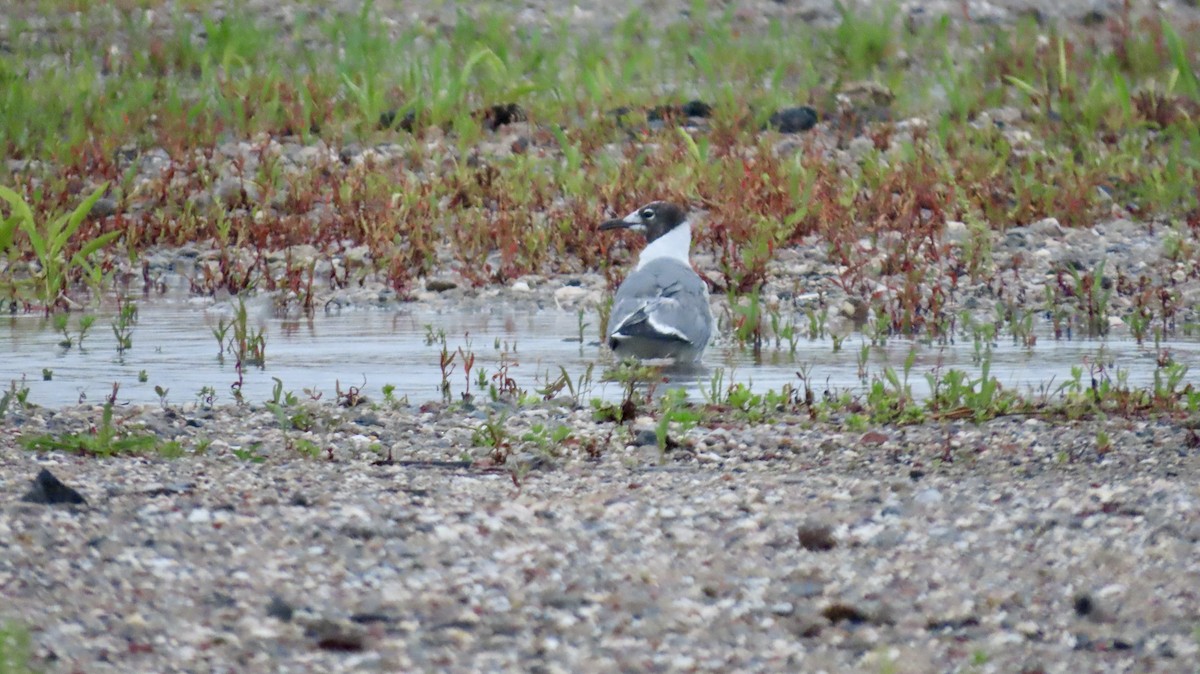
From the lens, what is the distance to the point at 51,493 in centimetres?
582

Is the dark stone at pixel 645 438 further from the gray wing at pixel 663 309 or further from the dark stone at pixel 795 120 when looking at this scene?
the dark stone at pixel 795 120

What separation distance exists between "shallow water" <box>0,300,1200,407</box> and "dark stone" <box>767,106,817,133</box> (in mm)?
5258

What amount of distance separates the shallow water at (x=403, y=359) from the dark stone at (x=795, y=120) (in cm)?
526

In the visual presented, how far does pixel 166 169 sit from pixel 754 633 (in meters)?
10.9

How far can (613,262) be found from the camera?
13.4 m

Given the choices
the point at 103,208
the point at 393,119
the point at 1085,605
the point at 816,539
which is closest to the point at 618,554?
the point at 816,539

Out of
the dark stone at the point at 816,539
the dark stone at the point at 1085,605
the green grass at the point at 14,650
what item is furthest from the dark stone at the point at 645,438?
the green grass at the point at 14,650

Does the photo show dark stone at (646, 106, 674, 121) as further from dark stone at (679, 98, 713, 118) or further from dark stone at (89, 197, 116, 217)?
dark stone at (89, 197, 116, 217)

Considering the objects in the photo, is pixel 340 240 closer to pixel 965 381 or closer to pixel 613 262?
pixel 613 262

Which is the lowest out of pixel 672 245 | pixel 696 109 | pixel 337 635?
pixel 337 635

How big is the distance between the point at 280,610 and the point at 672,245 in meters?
7.36

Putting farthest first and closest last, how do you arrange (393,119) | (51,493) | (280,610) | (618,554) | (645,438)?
(393,119)
(645,438)
(51,493)
(618,554)
(280,610)

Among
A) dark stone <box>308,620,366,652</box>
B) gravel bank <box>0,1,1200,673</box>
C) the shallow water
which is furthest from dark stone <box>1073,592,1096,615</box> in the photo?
the shallow water

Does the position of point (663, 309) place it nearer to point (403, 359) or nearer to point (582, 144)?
point (403, 359)
